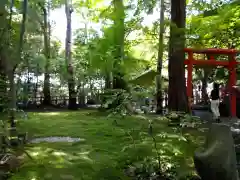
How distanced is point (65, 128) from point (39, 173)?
3033mm

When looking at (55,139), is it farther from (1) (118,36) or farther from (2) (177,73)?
(2) (177,73)

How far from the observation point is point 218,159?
11.6ft

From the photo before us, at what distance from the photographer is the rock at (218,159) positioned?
3500mm

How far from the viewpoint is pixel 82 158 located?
3975mm

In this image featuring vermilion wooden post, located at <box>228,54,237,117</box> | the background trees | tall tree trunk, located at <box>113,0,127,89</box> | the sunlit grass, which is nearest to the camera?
the sunlit grass

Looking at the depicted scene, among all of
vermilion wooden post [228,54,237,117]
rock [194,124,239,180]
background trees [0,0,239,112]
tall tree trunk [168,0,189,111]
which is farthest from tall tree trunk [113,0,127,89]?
vermilion wooden post [228,54,237,117]

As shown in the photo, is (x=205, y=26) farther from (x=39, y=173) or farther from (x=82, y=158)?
(x=39, y=173)

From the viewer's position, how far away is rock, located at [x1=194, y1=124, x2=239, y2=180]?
11.5 feet

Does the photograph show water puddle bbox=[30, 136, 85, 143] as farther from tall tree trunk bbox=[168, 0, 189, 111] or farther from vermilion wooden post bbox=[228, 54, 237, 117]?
vermilion wooden post bbox=[228, 54, 237, 117]

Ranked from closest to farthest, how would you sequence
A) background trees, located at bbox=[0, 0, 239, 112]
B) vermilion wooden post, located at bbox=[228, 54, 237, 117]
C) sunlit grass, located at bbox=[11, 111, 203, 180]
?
sunlit grass, located at bbox=[11, 111, 203, 180], background trees, located at bbox=[0, 0, 239, 112], vermilion wooden post, located at bbox=[228, 54, 237, 117]

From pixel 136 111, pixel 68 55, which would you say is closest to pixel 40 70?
pixel 68 55

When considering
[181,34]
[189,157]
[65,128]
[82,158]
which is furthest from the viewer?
[65,128]

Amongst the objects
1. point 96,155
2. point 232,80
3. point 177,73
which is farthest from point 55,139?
point 232,80

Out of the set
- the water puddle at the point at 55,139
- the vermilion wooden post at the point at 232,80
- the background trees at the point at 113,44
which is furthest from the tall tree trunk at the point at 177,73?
the vermilion wooden post at the point at 232,80
